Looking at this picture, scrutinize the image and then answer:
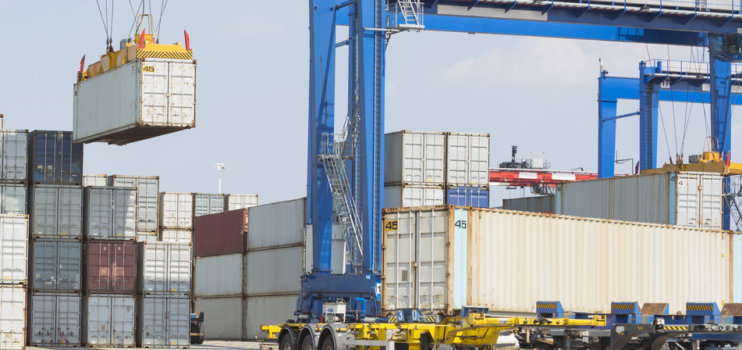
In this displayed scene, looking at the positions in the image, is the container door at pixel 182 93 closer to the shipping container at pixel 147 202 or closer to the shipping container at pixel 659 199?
the shipping container at pixel 147 202

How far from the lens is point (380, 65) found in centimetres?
3372

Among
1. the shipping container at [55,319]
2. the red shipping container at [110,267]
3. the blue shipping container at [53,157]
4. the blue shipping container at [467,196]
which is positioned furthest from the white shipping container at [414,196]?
the shipping container at [55,319]

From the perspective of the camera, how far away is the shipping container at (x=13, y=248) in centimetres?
3375

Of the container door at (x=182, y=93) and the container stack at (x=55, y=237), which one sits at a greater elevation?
the container door at (x=182, y=93)

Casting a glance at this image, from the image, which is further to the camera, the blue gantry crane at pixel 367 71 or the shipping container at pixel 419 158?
the shipping container at pixel 419 158

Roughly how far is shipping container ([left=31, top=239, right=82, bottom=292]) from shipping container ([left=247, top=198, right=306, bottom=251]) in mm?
7334

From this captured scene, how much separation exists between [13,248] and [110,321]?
491 centimetres

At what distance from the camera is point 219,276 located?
156ft

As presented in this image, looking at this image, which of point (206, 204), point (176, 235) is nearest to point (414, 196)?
point (176, 235)

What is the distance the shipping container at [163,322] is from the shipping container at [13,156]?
5.73 meters

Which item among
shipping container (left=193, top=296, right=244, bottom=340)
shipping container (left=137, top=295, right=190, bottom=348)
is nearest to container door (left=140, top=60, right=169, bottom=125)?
shipping container (left=137, top=295, right=190, bottom=348)

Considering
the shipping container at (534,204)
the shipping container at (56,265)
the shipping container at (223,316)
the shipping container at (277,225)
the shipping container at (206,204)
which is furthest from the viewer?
the shipping container at (206,204)

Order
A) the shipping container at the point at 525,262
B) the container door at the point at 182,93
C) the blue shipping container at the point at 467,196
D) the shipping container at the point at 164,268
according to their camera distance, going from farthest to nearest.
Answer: the shipping container at the point at 164,268
the blue shipping container at the point at 467,196
the container door at the point at 182,93
the shipping container at the point at 525,262

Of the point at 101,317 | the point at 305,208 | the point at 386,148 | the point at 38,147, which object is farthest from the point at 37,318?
the point at 386,148
